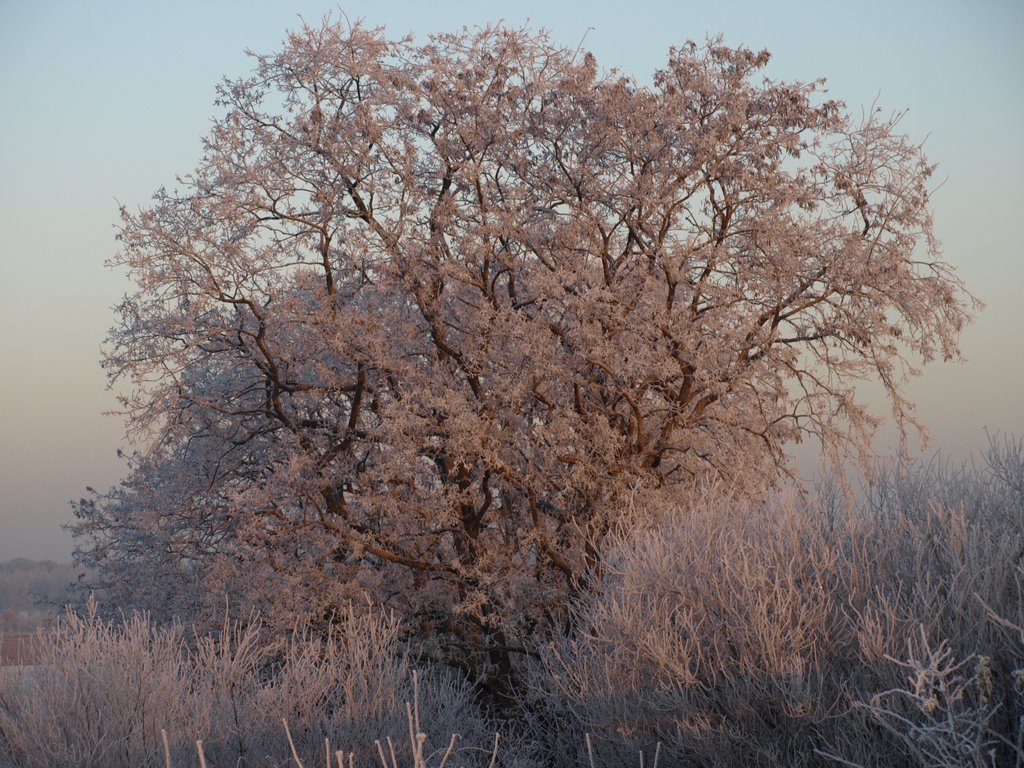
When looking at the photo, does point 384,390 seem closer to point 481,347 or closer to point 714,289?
point 481,347

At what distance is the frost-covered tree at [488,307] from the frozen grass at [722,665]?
2.88 m

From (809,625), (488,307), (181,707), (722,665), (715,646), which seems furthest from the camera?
(488,307)

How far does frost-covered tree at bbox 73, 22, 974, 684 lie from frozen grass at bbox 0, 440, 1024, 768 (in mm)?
2879

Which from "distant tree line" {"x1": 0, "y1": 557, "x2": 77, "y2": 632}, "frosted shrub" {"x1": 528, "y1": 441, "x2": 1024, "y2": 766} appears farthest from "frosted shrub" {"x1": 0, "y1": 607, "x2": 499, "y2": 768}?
"distant tree line" {"x1": 0, "y1": 557, "x2": 77, "y2": 632}

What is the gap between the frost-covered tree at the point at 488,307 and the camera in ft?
41.1

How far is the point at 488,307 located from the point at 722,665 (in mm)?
5896

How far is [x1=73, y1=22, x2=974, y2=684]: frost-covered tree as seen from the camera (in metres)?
12.5

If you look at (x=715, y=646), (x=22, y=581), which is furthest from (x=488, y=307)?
(x=22, y=581)

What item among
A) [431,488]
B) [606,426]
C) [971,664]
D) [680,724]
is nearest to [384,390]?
[431,488]

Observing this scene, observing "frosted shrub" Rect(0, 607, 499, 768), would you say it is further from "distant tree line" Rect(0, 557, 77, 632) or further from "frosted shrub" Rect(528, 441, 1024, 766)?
"distant tree line" Rect(0, 557, 77, 632)

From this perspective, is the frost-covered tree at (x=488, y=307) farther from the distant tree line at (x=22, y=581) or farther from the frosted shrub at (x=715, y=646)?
the distant tree line at (x=22, y=581)

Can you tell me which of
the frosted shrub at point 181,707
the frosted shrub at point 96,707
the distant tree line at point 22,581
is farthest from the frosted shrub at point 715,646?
the distant tree line at point 22,581

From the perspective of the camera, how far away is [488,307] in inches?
489

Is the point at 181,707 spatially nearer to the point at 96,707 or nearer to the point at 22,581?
the point at 96,707
